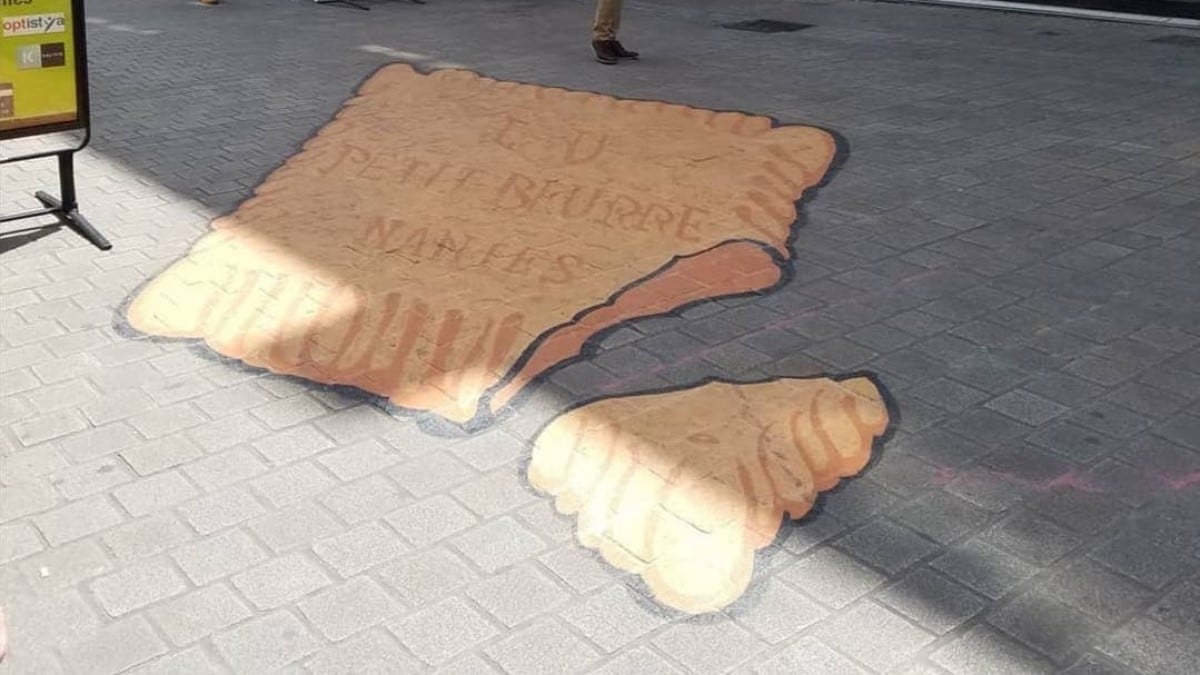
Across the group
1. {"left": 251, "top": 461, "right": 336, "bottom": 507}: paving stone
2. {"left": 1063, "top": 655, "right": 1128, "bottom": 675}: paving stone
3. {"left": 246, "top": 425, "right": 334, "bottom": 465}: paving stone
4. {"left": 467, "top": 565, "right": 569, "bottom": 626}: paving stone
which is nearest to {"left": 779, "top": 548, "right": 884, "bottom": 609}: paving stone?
{"left": 1063, "top": 655, "right": 1128, "bottom": 675}: paving stone

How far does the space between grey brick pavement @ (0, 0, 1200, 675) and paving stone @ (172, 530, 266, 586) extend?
1 centimetres

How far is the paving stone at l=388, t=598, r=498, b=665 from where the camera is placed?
10.0 ft

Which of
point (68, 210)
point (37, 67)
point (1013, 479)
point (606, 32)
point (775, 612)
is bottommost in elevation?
point (68, 210)

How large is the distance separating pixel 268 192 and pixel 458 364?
2.54m

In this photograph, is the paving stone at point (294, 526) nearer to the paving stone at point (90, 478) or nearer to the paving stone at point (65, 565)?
the paving stone at point (65, 565)

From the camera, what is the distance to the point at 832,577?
3.40m

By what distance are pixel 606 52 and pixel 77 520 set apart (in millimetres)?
7396

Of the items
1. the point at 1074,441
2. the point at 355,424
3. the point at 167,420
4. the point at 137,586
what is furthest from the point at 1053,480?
the point at 167,420

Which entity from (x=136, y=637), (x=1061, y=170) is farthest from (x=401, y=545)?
(x=1061, y=170)

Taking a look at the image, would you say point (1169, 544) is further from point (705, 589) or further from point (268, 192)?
point (268, 192)

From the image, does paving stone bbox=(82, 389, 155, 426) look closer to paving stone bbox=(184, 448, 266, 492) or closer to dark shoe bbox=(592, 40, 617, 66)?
paving stone bbox=(184, 448, 266, 492)

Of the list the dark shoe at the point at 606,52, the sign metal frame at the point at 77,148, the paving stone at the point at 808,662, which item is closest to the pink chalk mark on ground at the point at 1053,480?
the paving stone at the point at 808,662

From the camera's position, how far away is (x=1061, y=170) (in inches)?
284

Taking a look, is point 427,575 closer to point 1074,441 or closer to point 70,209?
point 1074,441
